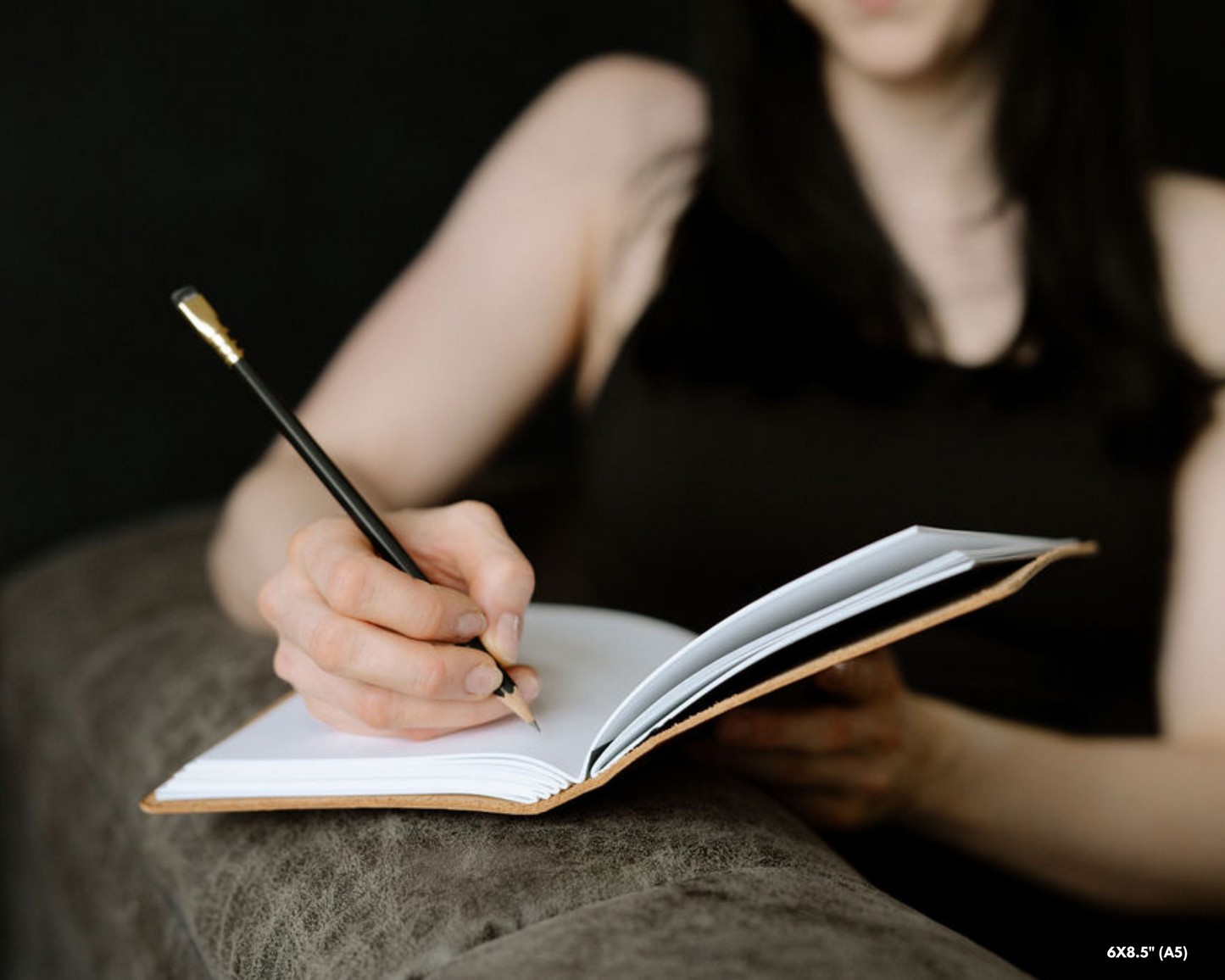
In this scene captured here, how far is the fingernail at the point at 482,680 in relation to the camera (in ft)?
1.81

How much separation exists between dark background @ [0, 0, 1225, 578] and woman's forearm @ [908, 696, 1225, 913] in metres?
0.64

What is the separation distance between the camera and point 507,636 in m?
0.58

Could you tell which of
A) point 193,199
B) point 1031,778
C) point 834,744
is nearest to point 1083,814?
point 1031,778

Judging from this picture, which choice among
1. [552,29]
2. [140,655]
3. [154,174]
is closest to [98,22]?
[154,174]

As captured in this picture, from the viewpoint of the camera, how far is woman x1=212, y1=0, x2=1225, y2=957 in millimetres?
850

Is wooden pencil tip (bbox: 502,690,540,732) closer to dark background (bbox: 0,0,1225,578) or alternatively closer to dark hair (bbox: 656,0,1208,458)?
dark hair (bbox: 656,0,1208,458)

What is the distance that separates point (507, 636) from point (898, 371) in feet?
1.83

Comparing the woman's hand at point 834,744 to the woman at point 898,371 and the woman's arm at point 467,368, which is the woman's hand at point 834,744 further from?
the woman's arm at point 467,368

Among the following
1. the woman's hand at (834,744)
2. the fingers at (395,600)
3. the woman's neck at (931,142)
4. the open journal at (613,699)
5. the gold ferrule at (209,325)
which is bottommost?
the woman's hand at (834,744)

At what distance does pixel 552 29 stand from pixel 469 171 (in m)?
0.21

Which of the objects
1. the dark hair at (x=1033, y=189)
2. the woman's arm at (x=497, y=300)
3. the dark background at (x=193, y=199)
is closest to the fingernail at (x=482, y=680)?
the woman's arm at (x=497, y=300)

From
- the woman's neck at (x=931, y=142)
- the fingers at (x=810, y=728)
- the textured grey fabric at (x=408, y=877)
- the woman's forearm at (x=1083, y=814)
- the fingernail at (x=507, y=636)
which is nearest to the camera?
the textured grey fabric at (x=408, y=877)

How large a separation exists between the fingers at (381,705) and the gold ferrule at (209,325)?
150 millimetres

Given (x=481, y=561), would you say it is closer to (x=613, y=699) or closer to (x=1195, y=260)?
(x=613, y=699)
